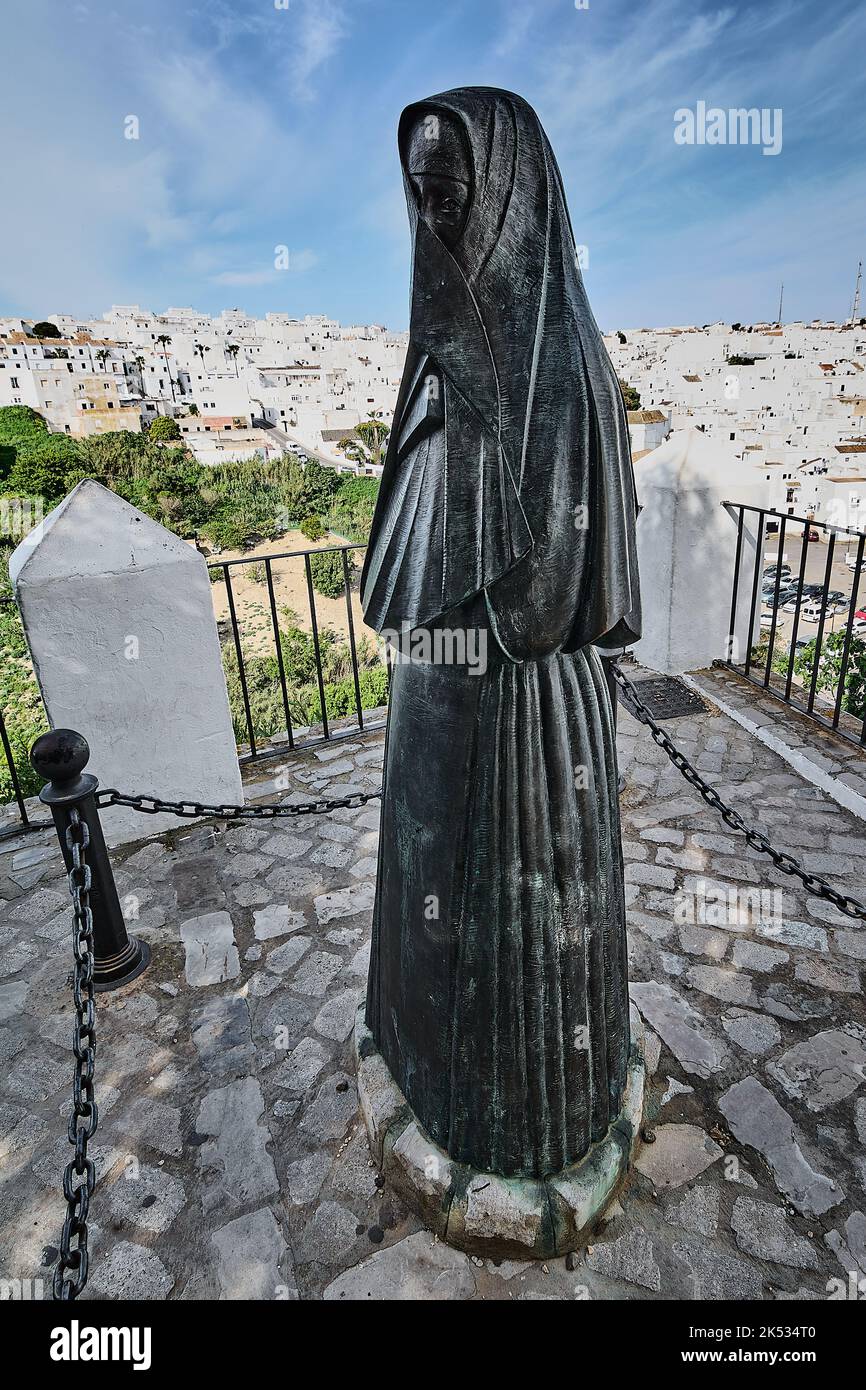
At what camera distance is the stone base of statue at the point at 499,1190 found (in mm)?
1955

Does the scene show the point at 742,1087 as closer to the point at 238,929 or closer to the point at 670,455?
the point at 238,929

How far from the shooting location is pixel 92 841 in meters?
3.02

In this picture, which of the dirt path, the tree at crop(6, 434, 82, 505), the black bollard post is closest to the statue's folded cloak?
the black bollard post

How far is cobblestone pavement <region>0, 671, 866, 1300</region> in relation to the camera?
208 centimetres

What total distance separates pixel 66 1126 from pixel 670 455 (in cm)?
568

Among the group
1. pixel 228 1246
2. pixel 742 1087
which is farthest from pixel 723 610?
pixel 228 1246

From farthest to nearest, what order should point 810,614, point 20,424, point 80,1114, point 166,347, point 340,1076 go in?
point 166,347 → point 20,424 → point 810,614 → point 340,1076 → point 80,1114

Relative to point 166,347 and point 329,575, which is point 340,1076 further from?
point 166,347

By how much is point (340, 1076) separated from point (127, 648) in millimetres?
2442

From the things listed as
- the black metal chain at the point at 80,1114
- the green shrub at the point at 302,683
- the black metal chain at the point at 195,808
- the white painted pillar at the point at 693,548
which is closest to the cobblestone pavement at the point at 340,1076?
the black metal chain at the point at 80,1114

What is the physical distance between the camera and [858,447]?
4325 centimetres

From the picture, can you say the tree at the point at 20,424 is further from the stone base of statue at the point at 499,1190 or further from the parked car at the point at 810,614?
the stone base of statue at the point at 499,1190

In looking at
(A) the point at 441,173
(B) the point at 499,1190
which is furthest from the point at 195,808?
(A) the point at 441,173

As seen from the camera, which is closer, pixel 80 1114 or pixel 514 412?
pixel 514 412
